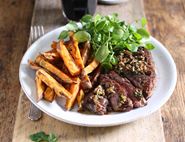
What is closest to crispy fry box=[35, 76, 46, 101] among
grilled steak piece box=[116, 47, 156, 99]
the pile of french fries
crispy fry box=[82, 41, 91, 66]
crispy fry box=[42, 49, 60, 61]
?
the pile of french fries

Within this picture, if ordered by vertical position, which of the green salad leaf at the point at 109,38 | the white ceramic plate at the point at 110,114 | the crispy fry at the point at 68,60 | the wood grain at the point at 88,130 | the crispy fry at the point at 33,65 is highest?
the green salad leaf at the point at 109,38

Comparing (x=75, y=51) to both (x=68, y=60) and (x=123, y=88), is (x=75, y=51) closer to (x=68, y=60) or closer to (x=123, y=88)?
(x=68, y=60)

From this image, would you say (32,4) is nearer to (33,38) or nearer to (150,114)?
(33,38)

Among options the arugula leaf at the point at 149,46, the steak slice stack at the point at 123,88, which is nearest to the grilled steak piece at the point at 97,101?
the steak slice stack at the point at 123,88

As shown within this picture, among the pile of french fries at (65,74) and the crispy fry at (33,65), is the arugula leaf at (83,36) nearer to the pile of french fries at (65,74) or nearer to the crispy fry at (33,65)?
the pile of french fries at (65,74)

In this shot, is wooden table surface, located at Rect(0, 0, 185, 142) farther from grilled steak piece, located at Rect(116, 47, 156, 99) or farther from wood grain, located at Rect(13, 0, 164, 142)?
grilled steak piece, located at Rect(116, 47, 156, 99)

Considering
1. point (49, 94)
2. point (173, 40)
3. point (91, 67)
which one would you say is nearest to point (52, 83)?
point (49, 94)

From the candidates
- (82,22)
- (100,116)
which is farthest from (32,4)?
(100,116)
